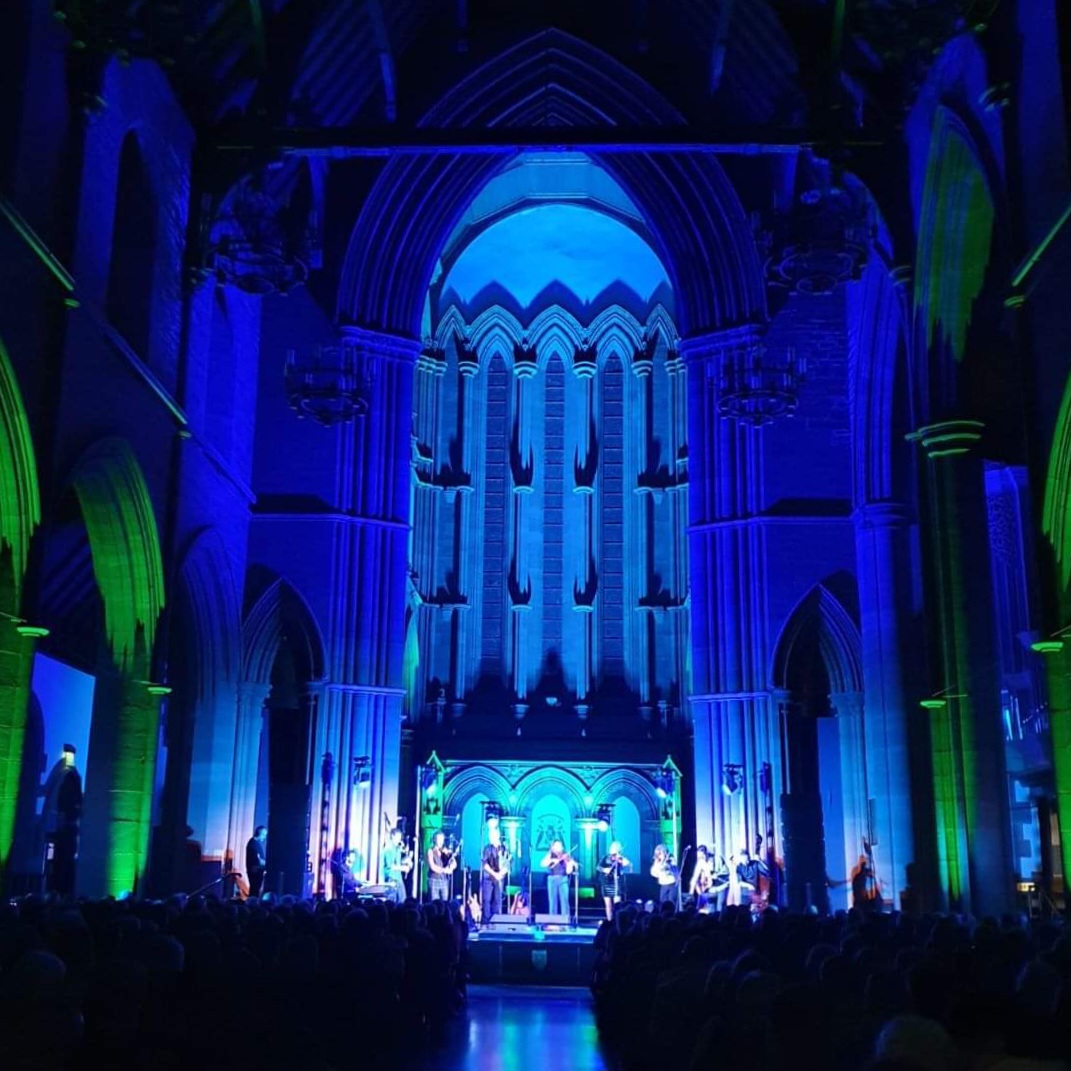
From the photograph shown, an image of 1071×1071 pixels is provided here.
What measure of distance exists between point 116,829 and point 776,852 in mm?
11372

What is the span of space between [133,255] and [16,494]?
5.44 meters

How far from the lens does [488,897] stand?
2552cm

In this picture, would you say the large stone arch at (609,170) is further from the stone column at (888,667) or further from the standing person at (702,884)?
the standing person at (702,884)

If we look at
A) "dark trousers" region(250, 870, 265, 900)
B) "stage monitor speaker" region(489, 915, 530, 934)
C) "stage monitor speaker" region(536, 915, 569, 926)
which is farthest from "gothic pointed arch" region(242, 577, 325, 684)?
"stage monitor speaker" region(536, 915, 569, 926)

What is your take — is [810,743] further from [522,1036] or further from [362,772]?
[522,1036]

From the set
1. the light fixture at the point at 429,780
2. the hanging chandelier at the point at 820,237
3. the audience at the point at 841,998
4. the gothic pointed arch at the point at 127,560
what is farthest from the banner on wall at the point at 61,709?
the audience at the point at 841,998

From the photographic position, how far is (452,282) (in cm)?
3700

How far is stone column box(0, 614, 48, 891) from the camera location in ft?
44.0

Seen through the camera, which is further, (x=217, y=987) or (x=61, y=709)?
(x=61, y=709)

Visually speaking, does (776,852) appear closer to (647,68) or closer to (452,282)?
(647,68)

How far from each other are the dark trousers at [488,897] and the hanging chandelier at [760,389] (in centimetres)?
1041

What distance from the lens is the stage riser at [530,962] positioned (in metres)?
19.3

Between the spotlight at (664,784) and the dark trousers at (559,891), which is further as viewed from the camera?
the spotlight at (664,784)

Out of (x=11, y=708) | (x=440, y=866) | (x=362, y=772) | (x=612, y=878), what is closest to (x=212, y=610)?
(x=362, y=772)
